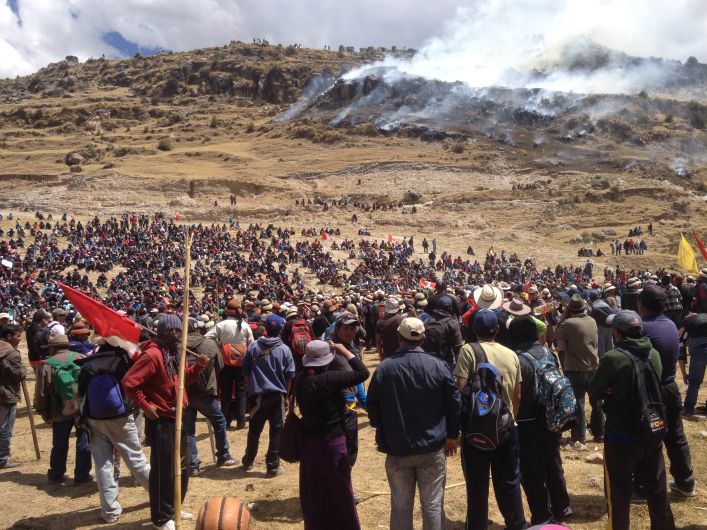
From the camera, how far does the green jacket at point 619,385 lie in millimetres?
4012

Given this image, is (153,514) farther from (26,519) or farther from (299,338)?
(299,338)

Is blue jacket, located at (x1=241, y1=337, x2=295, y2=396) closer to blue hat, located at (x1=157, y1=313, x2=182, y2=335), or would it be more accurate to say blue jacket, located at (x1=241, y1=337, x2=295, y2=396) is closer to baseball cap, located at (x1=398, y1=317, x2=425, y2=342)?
blue hat, located at (x1=157, y1=313, x2=182, y2=335)

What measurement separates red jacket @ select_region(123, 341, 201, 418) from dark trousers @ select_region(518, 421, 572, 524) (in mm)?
2573

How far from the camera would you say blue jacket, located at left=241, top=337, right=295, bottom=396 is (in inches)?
A: 227

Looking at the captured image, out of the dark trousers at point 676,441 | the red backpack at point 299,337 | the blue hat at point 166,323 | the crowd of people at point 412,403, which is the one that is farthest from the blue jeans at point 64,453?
the dark trousers at point 676,441

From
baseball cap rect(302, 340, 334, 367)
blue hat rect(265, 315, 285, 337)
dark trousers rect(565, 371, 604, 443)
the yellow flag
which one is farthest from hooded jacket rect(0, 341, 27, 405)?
the yellow flag

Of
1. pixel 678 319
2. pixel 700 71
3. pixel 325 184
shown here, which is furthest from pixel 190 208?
pixel 700 71

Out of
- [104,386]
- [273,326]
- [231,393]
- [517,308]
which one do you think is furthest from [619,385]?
[231,393]

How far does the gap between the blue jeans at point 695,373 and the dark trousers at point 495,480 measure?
3599 millimetres

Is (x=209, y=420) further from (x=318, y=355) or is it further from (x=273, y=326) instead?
(x=318, y=355)

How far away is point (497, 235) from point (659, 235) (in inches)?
421

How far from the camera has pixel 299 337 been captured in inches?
253

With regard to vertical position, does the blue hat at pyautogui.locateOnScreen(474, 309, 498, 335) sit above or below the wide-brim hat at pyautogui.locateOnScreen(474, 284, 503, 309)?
below

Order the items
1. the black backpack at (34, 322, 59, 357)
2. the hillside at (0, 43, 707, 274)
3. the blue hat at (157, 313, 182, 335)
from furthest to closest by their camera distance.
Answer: the hillside at (0, 43, 707, 274) → the black backpack at (34, 322, 59, 357) → the blue hat at (157, 313, 182, 335)
